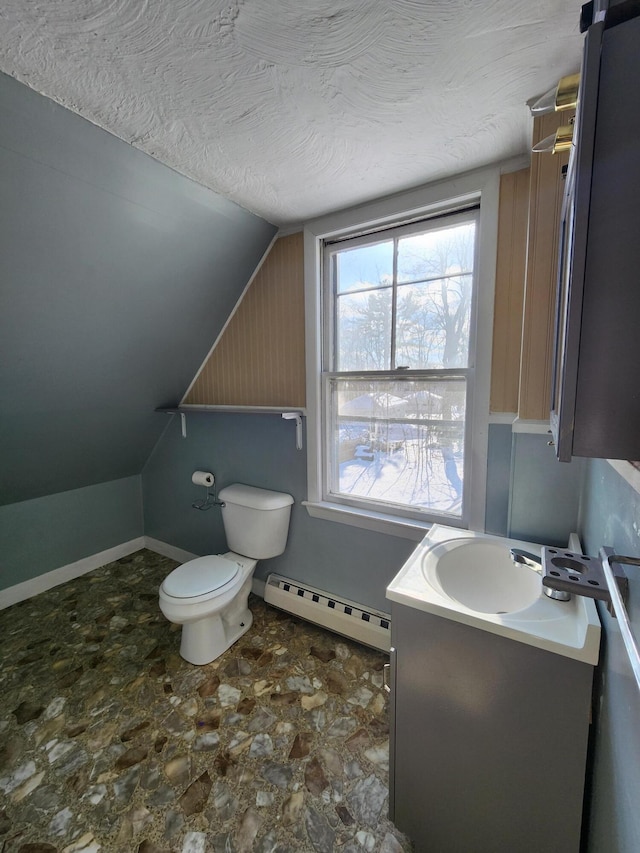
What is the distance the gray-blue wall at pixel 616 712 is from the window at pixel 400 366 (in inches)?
28.3

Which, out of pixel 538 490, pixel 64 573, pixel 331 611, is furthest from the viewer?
pixel 64 573

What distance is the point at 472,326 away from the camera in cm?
146

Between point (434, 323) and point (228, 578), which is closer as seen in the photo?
point (434, 323)

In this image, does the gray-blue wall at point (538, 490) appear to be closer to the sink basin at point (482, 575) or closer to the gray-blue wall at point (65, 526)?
the sink basin at point (482, 575)

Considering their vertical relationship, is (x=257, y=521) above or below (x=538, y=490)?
below

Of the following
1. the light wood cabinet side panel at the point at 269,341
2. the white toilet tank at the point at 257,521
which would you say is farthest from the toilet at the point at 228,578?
the light wood cabinet side panel at the point at 269,341

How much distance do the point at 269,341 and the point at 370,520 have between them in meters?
1.17

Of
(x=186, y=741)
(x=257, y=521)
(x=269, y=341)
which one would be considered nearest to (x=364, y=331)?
(x=269, y=341)

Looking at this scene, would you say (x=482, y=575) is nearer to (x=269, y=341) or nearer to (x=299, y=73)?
(x=269, y=341)

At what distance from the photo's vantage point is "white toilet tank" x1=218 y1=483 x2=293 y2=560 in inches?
74.9

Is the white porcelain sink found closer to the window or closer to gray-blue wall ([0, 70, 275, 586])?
the window

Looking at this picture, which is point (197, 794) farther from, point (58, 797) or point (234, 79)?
point (234, 79)

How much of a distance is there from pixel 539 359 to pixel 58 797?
7.42 ft

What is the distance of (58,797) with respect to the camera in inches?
45.1
